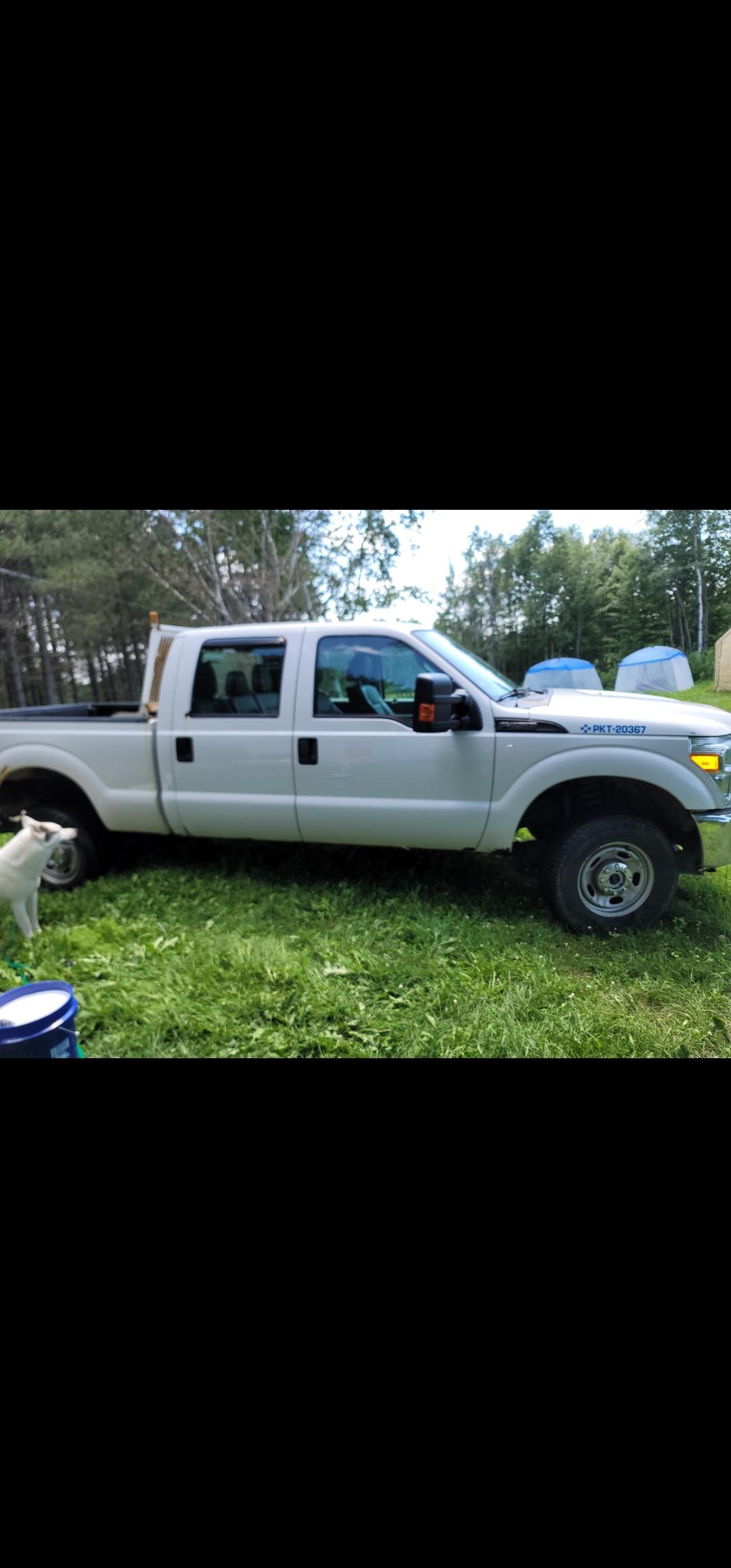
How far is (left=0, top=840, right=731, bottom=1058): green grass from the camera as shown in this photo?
2.02 m

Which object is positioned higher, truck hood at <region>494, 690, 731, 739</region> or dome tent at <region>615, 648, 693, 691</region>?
dome tent at <region>615, 648, 693, 691</region>

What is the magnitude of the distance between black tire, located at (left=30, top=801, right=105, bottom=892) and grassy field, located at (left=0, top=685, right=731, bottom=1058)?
16 centimetres

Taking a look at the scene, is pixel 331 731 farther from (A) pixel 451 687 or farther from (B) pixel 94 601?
(B) pixel 94 601

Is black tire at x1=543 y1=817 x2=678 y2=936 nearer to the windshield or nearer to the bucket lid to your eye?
the windshield

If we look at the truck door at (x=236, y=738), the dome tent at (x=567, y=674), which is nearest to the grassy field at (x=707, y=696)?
the dome tent at (x=567, y=674)

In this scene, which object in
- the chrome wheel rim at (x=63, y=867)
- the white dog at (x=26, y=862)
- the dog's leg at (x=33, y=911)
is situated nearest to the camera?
the white dog at (x=26, y=862)

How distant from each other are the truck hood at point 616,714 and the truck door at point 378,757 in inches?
7.7

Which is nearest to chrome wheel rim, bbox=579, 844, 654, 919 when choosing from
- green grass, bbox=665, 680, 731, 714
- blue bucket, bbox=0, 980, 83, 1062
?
green grass, bbox=665, 680, 731, 714

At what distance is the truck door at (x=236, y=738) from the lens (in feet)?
8.56

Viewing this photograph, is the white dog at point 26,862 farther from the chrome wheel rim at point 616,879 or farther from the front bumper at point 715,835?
the front bumper at point 715,835

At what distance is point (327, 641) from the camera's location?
2.58 metres

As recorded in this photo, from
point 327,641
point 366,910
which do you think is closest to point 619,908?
point 366,910

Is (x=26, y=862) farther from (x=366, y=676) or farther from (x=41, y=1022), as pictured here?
(x=366, y=676)
